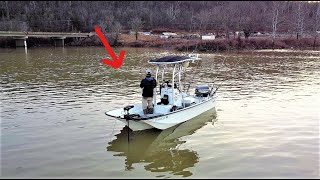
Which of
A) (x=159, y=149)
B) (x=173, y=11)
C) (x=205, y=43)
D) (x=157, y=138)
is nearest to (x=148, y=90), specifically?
(x=157, y=138)

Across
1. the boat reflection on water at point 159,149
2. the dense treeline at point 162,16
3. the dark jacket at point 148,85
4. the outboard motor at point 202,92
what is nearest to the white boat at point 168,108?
the outboard motor at point 202,92

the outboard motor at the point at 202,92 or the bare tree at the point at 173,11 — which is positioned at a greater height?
the bare tree at the point at 173,11

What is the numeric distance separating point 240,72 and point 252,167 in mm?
23894

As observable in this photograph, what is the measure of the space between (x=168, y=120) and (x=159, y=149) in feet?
5.89

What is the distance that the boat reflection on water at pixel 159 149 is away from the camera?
35.1 feet

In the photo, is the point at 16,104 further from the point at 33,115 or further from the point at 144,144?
the point at 144,144

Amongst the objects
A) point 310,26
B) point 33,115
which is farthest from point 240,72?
point 310,26

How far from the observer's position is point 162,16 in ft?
421

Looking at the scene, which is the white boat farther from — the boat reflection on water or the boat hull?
the boat reflection on water

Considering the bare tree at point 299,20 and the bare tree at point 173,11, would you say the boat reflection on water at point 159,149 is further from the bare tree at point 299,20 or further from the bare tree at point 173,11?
the bare tree at point 173,11

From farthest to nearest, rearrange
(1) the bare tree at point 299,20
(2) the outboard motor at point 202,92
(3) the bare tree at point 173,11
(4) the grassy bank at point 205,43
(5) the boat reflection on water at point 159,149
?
(3) the bare tree at point 173,11
(1) the bare tree at point 299,20
(4) the grassy bank at point 205,43
(2) the outboard motor at point 202,92
(5) the boat reflection on water at point 159,149

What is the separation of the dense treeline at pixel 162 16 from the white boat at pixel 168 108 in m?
67.3

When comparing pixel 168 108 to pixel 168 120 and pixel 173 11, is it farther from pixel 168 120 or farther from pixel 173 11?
pixel 173 11

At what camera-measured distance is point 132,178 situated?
384 inches
